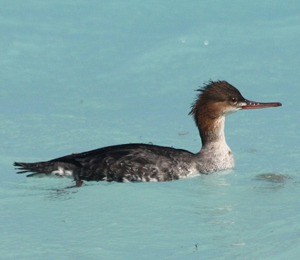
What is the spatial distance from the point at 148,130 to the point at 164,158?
239 centimetres

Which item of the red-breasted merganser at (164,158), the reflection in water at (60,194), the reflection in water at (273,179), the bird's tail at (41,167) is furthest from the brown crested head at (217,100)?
the reflection in water at (60,194)

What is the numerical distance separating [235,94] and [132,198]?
7.47 ft

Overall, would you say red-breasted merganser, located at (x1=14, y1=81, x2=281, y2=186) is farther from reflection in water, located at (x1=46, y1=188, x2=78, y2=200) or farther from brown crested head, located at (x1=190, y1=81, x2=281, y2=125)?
reflection in water, located at (x1=46, y1=188, x2=78, y2=200)

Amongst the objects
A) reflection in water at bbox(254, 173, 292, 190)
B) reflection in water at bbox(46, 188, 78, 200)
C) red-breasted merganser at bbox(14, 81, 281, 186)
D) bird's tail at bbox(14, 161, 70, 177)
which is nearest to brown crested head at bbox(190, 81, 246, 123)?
red-breasted merganser at bbox(14, 81, 281, 186)

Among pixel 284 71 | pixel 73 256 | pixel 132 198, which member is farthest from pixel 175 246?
pixel 284 71

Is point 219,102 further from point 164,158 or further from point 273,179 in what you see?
point 273,179

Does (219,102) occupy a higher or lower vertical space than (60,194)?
higher

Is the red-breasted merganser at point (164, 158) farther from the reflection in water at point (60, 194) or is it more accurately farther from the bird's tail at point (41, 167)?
the reflection in water at point (60, 194)

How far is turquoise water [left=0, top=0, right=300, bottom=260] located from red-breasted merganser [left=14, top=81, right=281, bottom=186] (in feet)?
0.56

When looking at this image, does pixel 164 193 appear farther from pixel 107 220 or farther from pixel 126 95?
pixel 126 95

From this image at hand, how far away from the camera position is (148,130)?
42.2 feet

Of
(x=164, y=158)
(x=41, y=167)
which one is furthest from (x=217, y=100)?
(x=41, y=167)

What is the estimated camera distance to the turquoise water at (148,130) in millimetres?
8070

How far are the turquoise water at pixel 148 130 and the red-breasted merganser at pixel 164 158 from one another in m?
0.17
